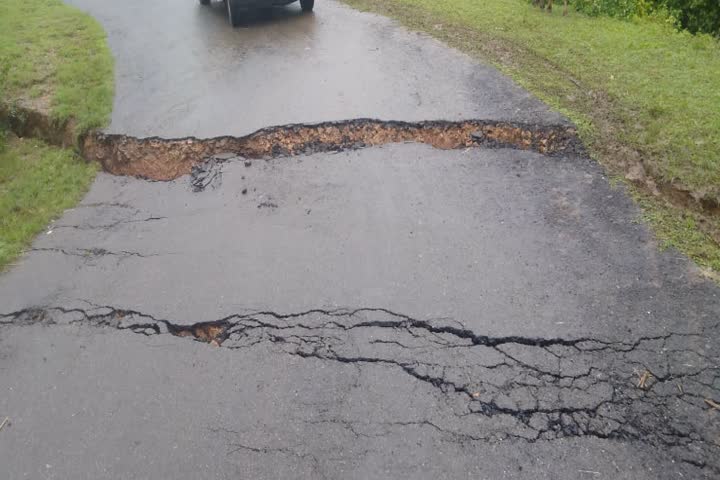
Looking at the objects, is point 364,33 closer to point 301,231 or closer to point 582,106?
point 582,106

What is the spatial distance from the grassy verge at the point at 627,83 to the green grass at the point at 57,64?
5305mm

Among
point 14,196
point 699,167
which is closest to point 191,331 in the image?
point 14,196

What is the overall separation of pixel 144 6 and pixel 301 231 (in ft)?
30.9

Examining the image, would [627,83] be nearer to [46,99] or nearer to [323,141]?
[323,141]

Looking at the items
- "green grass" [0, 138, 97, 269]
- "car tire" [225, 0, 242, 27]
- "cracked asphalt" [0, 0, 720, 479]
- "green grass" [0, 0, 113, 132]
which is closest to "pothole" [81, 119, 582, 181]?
"cracked asphalt" [0, 0, 720, 479]

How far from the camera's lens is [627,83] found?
7.16 meters

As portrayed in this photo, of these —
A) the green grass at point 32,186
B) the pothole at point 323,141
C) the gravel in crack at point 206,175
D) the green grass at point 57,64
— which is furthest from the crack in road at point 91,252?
the green grass at point 57,64

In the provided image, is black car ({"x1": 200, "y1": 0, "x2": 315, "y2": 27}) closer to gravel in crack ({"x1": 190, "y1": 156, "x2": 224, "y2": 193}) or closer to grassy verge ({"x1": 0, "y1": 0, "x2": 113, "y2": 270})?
grassy verge ({"x1": 0, "y1": 0, "x2": 113, "y2": 270})

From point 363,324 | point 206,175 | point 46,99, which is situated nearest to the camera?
point 363,324

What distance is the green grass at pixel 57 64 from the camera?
768 cm

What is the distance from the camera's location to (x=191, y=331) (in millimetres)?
4375

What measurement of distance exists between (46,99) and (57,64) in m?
1.38

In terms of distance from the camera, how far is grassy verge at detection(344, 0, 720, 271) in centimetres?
520

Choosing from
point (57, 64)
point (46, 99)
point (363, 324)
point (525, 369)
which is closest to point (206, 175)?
point (363, 324)
